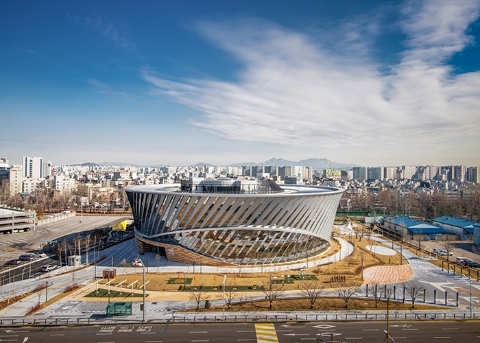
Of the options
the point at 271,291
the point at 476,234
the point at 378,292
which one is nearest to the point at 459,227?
the point at 476,234

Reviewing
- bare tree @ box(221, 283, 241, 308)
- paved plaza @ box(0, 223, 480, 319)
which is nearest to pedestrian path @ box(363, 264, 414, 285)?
paved plaza @ box(0, 223, 480, 319)

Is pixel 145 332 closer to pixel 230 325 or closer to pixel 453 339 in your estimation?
pixel 230 325

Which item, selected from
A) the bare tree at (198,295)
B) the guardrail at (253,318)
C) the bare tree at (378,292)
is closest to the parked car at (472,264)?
the bare tree at (378,292)

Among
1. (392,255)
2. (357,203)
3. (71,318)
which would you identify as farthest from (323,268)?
(357,203)

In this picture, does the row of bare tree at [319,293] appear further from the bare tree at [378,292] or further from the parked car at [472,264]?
the parked car at [472,264]

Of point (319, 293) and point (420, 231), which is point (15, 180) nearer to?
point (420, 231)

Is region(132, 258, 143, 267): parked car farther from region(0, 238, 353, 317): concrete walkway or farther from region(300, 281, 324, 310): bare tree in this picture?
region(300, 281, 324, 310): bare tree
